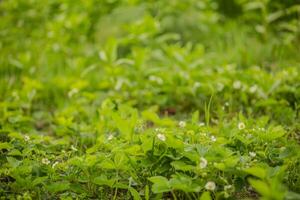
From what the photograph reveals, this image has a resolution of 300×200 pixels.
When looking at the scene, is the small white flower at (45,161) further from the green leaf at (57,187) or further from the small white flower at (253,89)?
the small white flower at (253,89)

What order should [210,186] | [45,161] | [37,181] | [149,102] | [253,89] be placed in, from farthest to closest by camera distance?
[149,102] → [253,89] → [45,161] → [37,181] → [210,186]

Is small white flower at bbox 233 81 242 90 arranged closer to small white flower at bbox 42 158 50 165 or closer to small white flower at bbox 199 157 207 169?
small white flower at bbox 199 157 207 169

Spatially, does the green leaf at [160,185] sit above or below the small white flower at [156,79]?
above

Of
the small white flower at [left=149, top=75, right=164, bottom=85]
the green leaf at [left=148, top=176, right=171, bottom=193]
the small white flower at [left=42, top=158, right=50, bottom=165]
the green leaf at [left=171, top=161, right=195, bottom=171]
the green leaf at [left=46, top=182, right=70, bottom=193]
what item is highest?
the green leaf at [left=171, top=161, right=195, bottom=171]

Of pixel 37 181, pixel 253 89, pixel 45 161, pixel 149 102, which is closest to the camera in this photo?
pixel 37 181

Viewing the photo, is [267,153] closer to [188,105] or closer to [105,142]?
[105,142]

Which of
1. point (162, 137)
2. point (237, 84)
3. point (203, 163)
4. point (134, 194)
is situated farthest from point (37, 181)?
point (237, 84)

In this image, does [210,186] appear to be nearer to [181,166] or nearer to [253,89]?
[181,166]

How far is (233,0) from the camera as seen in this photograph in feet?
13.8

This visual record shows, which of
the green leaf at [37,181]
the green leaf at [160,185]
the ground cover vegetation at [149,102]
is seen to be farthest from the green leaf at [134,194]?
the green leaf at [37,181]

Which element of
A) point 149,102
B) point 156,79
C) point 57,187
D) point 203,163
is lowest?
point 149,102

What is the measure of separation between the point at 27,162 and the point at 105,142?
33 centimetres

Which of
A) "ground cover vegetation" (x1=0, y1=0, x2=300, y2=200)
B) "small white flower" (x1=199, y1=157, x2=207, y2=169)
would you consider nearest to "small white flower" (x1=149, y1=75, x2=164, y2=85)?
"ground cover vegetation" (x1=0, y1=0, x2=300, y2=200)

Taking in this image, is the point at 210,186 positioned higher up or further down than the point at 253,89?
higher up
